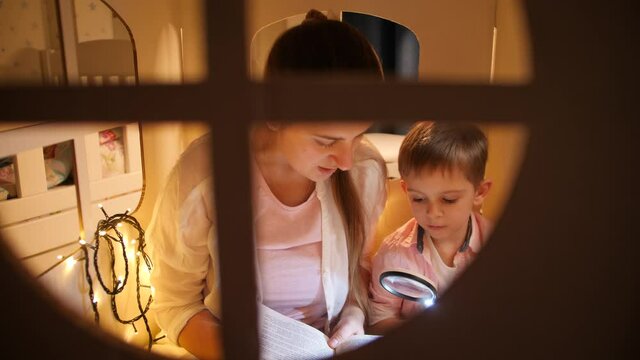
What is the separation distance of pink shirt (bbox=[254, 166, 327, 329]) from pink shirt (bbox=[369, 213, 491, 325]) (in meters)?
0.18

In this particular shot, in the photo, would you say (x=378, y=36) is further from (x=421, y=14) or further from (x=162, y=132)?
(x=162, y=132)

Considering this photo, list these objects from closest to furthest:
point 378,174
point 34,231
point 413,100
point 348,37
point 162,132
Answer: point 413,100 → point 348,37 → point 378,174 → point 34,231 → point 162,132

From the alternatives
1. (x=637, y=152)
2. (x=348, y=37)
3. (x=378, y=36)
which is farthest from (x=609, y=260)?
(x=378, y=36)

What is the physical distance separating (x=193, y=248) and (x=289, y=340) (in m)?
0.32

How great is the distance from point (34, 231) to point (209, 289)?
624mm

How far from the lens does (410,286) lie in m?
1.26

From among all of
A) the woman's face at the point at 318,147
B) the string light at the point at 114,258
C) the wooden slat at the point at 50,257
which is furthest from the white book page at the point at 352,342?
the wooden slat at the point at 50,257

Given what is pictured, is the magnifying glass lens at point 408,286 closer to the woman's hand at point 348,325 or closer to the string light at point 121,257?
the woman's hand at point 348,325

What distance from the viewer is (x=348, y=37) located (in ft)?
3.45

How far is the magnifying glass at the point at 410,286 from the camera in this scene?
3.83 ft

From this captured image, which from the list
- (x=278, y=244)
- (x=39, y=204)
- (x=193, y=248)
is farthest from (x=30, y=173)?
(x=278, y=244)

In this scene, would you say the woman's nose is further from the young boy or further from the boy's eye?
the young boy

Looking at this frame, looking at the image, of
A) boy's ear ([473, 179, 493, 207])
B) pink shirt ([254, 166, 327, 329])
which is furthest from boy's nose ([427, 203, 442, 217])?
pink shirt ([254, 166, 327, 329])

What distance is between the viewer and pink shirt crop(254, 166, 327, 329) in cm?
137
